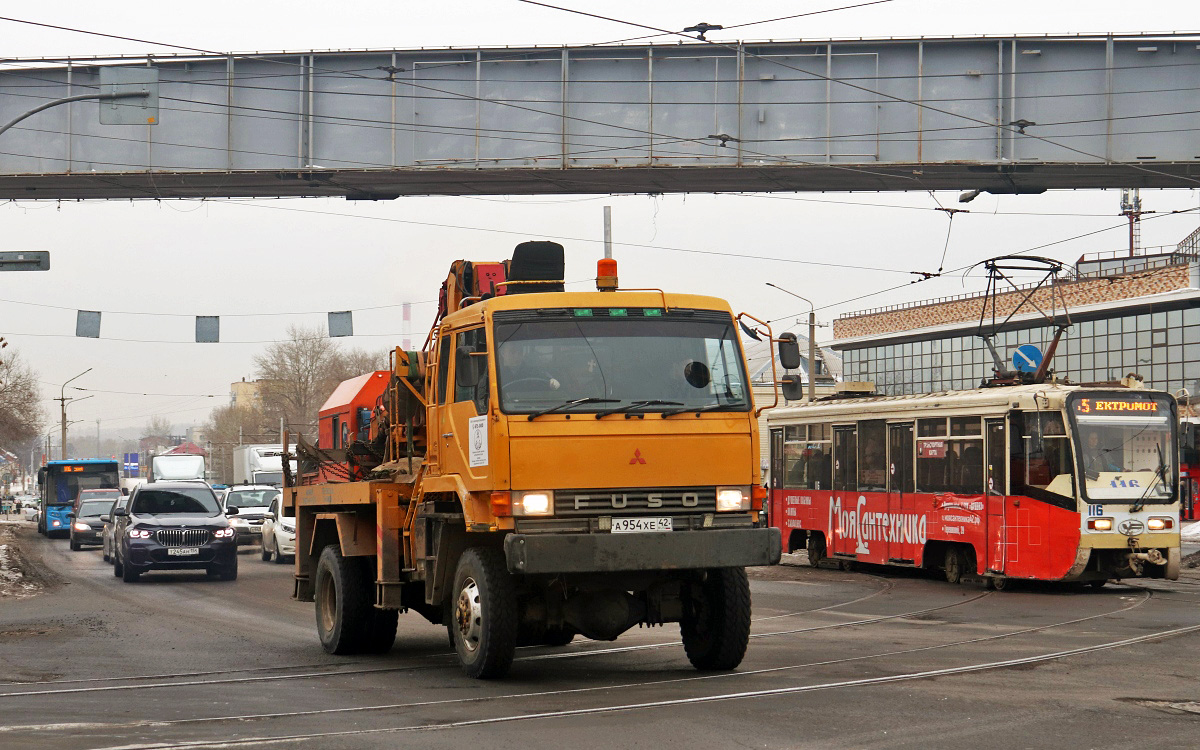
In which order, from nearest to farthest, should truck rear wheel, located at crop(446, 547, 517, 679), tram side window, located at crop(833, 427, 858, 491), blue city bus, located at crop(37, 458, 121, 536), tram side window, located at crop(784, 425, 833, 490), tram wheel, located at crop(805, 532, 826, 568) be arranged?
truck rear wheel, located at crop(446, 547, 517, 679), tram side window, located at crop(833, 427, 858, 491), tram side window, located at crop(784, 425, 833, 490), tram wheel, located at crop(805, 532, 826, 568), blue city bus, located at crop(37, 458, 121, 536)

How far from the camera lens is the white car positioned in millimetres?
29688

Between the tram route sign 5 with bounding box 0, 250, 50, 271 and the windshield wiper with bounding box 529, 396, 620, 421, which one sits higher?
the tram route sign 5 with bounding box 0, 250, 50, 271

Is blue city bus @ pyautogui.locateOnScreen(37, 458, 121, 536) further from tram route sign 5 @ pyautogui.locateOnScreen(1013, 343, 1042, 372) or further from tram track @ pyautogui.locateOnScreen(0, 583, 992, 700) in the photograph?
tram track @ pyautogui.locateOnScreen(0, 583, 992, 700)

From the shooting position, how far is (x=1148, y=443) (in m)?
19.6

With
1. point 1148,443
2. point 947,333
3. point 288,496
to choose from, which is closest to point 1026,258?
point 1148,443

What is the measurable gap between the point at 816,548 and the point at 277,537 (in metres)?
11.6

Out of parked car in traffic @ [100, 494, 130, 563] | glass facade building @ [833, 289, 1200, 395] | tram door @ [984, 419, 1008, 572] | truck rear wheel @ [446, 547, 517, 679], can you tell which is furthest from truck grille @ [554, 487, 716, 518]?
glass facade building @ [833, 289, 1200, 395]

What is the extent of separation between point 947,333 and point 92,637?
188 ft

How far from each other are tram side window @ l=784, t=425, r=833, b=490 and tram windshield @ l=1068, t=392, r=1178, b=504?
590 centimetres

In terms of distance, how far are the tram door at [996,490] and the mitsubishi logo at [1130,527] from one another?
153cm

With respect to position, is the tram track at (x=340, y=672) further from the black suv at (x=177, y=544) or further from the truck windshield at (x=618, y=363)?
the black suv at (x=177, y=544)

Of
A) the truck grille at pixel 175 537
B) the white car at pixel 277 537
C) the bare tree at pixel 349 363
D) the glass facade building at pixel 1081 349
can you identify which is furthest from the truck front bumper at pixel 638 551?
the bare tree at pixel 349 363

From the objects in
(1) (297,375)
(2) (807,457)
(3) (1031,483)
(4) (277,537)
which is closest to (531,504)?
(3) (1031,483)

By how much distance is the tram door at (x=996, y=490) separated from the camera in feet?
64.6
